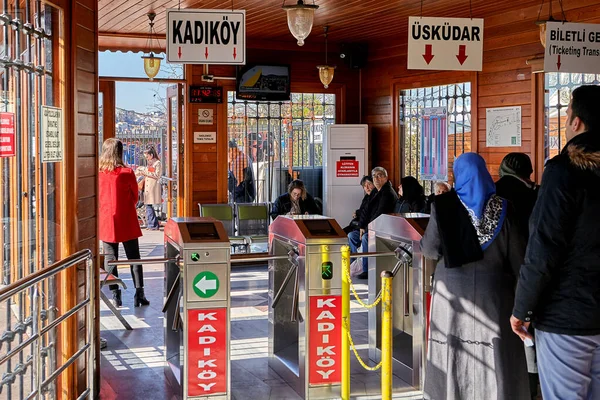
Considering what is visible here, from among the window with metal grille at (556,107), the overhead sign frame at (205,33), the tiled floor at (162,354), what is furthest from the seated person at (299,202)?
the overhead sign frame at (205,33)

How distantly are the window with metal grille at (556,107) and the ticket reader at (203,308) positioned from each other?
4.45 m

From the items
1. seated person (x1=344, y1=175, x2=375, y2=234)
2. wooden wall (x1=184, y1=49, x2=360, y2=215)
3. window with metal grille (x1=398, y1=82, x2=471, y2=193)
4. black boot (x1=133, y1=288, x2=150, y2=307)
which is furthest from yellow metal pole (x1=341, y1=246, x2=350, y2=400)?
wooden wall (x1=184, y1=49, x2=360, y2=215)

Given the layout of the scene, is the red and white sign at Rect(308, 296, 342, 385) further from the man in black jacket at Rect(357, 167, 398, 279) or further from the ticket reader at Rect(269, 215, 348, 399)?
the man in black jacket at Rect(357, 167, 398, 279)

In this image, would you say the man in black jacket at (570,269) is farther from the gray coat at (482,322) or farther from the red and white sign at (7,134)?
the red and white sign at (7,134)

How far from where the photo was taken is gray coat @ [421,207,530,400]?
378 centimetres

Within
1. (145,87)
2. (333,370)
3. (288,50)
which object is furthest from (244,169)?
(333,370)

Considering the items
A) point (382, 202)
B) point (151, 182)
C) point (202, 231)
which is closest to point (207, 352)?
point (202, 231)

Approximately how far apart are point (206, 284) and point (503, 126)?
193 inches

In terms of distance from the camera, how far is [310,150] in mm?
11016


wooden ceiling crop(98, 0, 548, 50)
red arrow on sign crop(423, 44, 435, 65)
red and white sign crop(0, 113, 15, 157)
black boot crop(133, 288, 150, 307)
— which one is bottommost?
black boot crop(133, 288, 150, 307)

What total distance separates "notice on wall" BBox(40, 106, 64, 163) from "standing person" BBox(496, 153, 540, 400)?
2443mm

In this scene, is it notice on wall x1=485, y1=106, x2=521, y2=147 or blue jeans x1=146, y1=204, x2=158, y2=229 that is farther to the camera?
blue jeans x1=146, y1=204, x2=158, y2=229

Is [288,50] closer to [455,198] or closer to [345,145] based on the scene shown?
[345,145]

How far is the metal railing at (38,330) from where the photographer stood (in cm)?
309
